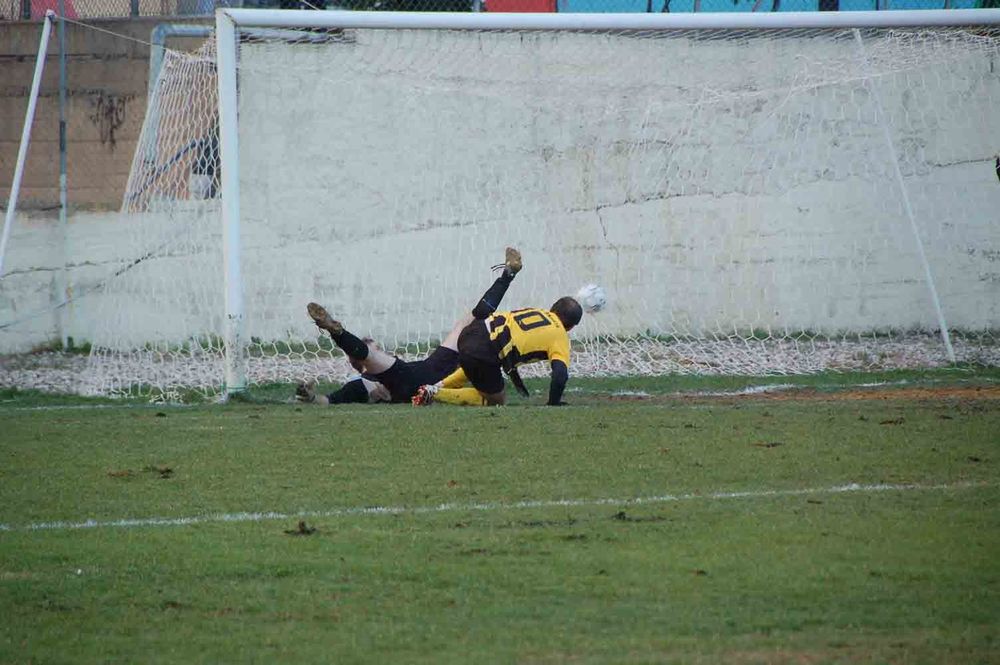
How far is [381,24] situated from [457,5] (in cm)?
376

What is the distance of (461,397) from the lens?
1018 centimetres

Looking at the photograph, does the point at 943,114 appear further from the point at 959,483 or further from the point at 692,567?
the point at 692,567

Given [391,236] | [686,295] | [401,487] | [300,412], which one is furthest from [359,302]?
Answer: [401,487]

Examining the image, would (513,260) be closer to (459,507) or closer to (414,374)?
(414,374)

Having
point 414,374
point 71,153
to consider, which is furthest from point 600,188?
point 71,153

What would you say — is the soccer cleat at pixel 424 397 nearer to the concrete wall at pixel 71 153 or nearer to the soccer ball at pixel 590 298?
the soccer ball at pixel 590 298

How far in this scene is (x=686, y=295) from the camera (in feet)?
43.7

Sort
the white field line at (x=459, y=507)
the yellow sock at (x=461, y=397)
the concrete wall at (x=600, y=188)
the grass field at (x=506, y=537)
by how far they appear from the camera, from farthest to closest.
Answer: the concrete wall at (x=600, y=188) → the yellow sock at (x=461, y=397) → the white field line at (x=459, y=507) → the grass field at (x=506, y=537)

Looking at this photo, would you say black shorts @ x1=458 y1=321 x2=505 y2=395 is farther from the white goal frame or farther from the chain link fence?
the chain link fence

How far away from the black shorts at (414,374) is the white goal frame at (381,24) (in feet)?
3.45

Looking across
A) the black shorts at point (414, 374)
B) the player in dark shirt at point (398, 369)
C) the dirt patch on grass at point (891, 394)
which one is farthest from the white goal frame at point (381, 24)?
the dirt patch on grass at point (891, 394)

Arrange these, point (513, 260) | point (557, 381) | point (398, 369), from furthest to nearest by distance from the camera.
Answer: point (398, 369), point (513, 260), point (557, 381)

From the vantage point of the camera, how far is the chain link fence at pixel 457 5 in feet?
46.1

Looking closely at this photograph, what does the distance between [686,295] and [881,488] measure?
23.1 feet
